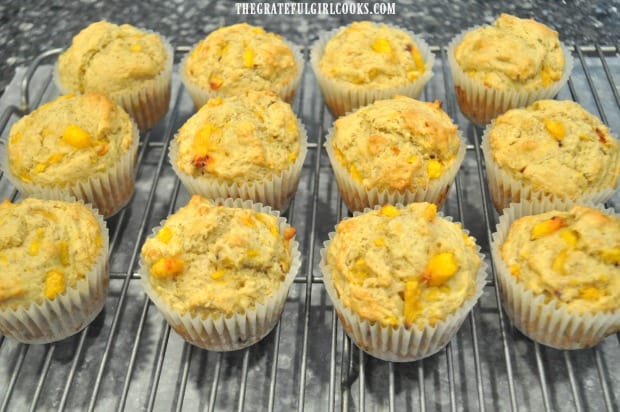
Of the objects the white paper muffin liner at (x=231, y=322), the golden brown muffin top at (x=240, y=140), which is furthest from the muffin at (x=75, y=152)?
the white paper muffin liner at (x=231, y=322)

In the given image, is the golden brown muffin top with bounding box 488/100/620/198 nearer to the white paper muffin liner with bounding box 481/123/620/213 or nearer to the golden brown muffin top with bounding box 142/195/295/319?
the white paper muffin liner with bounding box 481/123/620/213

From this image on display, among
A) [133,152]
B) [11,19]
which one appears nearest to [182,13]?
[11,19]

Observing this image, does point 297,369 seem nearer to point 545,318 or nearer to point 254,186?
point 254,186

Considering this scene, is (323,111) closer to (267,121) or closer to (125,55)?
(267,121)

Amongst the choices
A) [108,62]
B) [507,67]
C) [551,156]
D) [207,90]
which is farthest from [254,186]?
[507,67]

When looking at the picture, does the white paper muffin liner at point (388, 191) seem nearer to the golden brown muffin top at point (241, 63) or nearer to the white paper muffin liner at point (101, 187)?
the golden brown muffin top at point (241, 63)
